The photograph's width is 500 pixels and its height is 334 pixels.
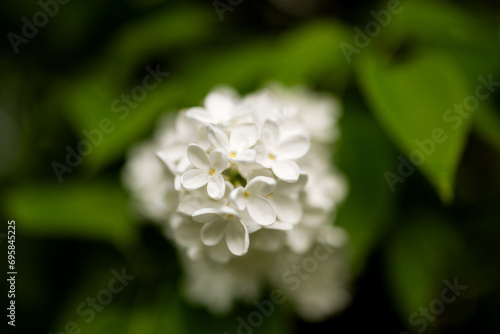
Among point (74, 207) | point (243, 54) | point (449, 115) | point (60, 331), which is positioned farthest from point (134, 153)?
point (449, 115)

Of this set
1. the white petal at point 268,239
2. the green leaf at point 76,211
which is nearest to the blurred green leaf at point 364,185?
the white petal at point 268,239

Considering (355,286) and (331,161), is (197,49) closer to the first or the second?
(331,161)

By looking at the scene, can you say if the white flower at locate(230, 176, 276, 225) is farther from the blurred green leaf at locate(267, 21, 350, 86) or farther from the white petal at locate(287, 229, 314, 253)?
the blurred green leaf at locate(267, 21, 350, 86)

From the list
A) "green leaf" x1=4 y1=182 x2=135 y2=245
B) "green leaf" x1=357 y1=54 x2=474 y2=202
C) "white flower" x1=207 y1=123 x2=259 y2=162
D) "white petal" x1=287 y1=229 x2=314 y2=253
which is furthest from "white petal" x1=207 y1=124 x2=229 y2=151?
"green leaf" x1=4 y1=182 x2=135 y2=245

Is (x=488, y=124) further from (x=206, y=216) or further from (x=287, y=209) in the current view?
(x=206, y=216)

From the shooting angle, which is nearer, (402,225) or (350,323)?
(402,225)

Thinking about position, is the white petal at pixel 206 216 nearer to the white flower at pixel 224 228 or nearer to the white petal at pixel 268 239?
the white flower at pixel 224 228

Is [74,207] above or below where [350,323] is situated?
above
